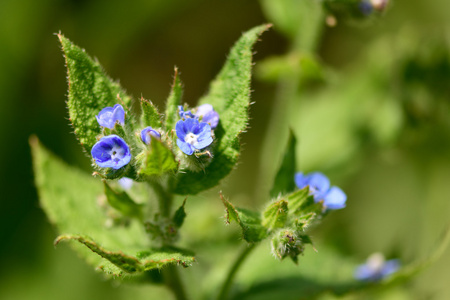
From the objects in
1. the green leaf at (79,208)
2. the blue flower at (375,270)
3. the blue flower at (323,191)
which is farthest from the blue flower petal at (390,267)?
the green leaf at (79,208)

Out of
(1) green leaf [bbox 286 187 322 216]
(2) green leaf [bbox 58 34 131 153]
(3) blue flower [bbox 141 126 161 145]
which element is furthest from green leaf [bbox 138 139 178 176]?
(1) green leaf [bbox 286 187 322 216]

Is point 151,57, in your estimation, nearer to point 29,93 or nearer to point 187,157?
point 29,93

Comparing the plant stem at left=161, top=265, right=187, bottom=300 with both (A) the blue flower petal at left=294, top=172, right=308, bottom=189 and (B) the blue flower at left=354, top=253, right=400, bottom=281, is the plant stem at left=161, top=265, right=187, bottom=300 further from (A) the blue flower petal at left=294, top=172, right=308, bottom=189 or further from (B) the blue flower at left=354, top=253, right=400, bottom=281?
(B) the blue flower at left=354, top=253, right=400, bottom=281

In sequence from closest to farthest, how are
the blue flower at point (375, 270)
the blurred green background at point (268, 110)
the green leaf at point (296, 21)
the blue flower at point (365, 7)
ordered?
the blue flower at point (375, 270), the blue flower at point (365, 7), the green leaf at point (296, 21), the blurred green background at point (268, 110)

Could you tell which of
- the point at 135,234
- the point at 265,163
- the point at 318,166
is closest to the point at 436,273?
the point at 318,166

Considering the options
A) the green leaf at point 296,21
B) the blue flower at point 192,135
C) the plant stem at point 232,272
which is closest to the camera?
the blue flower at point 192,135

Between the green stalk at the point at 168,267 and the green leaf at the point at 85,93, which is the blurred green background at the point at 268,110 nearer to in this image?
the green stalk at the point at 168,267
